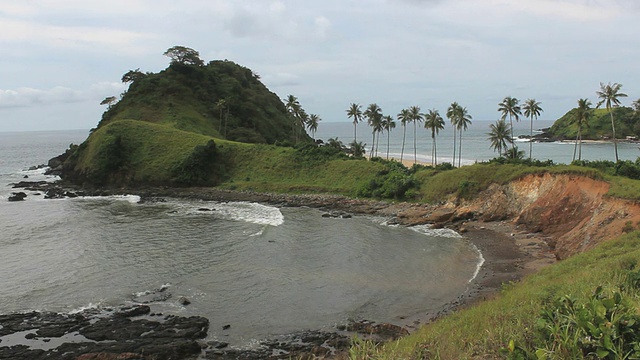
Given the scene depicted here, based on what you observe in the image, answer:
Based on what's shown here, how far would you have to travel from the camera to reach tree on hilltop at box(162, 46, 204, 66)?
12300 cm

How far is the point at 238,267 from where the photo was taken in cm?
3538

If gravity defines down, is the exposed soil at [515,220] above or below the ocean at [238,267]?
above

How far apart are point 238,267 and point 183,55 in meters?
103

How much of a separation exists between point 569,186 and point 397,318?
27927mm

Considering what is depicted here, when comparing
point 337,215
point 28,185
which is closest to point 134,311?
point 337,215

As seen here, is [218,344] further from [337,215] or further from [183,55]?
[183,55]

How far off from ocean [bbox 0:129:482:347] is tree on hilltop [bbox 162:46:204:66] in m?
76.4

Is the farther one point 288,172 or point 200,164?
point 200,164

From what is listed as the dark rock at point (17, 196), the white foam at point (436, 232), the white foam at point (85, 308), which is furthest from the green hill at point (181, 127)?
the white foam at point (85, 308)

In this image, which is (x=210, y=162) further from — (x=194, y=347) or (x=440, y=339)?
(x=440, y=339)

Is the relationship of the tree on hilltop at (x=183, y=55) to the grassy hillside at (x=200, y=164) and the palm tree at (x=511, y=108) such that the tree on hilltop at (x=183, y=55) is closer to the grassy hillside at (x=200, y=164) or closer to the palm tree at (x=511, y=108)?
the grassy hillside at (x=200, y=164)

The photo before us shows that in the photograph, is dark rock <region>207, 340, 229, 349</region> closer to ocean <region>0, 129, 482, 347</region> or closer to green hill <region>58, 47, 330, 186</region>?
ocean <region>0, 129, 482, 347</region>

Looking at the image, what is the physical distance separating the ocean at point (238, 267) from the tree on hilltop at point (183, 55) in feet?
251

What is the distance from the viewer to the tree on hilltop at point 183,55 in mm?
123000
